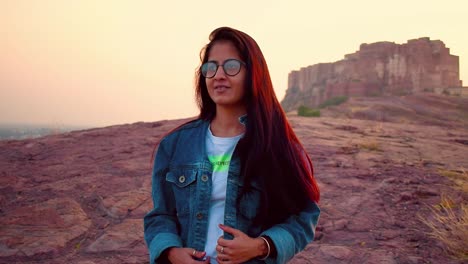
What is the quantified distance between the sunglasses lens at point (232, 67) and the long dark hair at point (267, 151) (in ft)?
0.15

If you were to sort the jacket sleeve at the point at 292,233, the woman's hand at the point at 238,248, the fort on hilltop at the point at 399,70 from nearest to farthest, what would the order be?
the woman's hand at the point at 238,248 → the jacket sleeve at the point at 292,233 → the fort on hilltop at the point at 399,70

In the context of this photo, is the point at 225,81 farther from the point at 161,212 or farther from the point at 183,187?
the point at 161,212

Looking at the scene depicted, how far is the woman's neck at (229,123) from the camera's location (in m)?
1.73

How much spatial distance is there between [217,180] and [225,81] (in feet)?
1.39

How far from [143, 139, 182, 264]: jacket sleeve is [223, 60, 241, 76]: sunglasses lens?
43 cm

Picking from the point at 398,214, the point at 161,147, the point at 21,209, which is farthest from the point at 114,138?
the point at 161,147

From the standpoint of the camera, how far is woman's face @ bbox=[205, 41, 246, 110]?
5.38ft

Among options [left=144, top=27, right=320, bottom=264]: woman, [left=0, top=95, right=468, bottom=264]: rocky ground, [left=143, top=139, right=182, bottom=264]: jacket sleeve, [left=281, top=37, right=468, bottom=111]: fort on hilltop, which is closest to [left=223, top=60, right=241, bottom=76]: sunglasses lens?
[left=144, top=27, right=320, bottom=264]: woman

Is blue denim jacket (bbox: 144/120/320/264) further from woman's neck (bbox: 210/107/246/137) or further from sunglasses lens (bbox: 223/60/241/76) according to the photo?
sunglasses lens (bbox: 223/60/241/76)

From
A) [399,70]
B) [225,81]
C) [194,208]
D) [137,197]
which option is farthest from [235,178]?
[399,70]

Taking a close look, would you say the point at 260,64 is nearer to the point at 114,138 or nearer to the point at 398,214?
the point at 398,214

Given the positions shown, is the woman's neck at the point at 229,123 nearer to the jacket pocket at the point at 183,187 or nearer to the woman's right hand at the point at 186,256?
the jacket pocket at the point at 183,187

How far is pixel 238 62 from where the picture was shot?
1635 millimetres

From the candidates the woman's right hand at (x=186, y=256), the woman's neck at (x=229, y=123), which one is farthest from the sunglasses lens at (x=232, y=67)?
the woman's right hand at (x=186, y=256)
